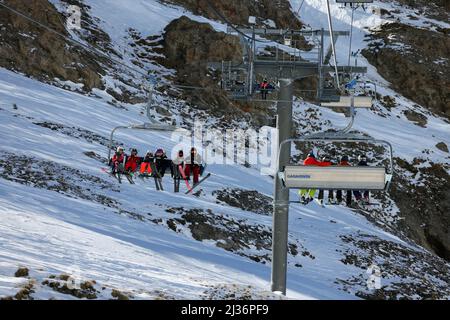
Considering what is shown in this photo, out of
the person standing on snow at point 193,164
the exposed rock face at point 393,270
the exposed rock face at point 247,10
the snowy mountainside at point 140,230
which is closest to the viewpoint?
the snowy mountainside at point 140,230

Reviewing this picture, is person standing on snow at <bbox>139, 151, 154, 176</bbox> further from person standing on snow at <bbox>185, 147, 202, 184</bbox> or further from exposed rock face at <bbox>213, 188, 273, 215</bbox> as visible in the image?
exposed rock face at <bbox>213, 188, 273, 215</bbox>

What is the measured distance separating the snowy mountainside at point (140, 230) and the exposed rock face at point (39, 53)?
1122 millimetres

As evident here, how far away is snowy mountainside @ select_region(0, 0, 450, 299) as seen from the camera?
14.9 metres

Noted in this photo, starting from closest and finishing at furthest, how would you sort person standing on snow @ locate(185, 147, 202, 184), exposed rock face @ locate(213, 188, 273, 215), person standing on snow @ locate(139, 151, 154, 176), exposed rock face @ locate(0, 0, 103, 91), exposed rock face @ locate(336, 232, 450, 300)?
person standing on snow @ locate(139, 151, 154, 176) → person standing on snow @ locate(185, 147, 202, 184) → exposed rock face @ locate(336, 232, 450, 300) → exposed rock face @ locate(213, 188, 273, 215) → exposed rock face @ locate(0, 0, 103, 91)

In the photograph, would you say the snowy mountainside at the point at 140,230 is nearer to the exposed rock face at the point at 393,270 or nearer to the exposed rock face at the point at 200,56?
the exposed rock face at the point at 393,270

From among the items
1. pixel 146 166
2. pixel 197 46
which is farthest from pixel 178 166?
pixel 197 46

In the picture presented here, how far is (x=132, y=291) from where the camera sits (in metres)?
13.5

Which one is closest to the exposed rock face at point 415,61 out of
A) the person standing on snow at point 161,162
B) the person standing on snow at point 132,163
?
the person standing on snow at point 161,162

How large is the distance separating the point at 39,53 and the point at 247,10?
2544 centimetres

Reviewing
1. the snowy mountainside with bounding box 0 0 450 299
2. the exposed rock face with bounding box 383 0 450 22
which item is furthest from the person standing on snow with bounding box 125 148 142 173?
the exposed rock face with bounding box 383 0 450 22

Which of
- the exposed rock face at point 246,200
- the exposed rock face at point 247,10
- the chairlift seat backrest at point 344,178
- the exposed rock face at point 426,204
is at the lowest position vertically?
the exposed rock face at point 426,204

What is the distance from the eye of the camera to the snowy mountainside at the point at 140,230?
1494 cm

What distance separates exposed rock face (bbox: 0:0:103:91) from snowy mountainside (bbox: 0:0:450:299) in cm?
112

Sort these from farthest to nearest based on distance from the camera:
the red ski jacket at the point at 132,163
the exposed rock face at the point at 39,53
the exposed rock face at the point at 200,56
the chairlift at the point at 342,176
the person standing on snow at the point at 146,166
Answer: the exposed rock face at the point at 200,56
the exposed rock face at the point at 39,53
the red ski jacket at the point at 132,163
the person standing on snow at the point at 146,166
the chairlift at the point at 342,176
